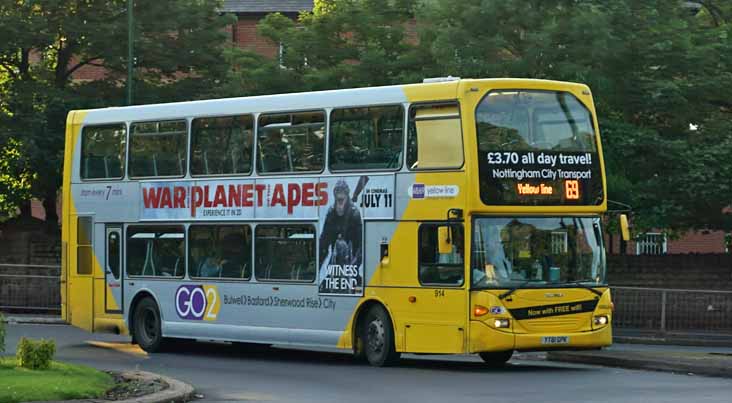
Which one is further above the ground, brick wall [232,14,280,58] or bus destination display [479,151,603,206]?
brick wall [232,14,280,58]

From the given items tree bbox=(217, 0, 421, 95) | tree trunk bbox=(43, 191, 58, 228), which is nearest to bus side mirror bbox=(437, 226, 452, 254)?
tree bbox=(217, 0, 421, 95)

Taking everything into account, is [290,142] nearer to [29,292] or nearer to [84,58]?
[29,292]

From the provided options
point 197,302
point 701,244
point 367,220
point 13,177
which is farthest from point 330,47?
point 701,244

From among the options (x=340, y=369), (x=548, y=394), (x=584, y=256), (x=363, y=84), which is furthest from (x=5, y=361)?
(x=363, y=84)

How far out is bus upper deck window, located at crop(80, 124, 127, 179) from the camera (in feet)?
86.8

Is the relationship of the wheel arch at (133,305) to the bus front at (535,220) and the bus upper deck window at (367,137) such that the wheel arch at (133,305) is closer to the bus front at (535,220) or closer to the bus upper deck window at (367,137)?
the bus upper deck window at (367,137)

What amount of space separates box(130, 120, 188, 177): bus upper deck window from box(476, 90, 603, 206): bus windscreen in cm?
641

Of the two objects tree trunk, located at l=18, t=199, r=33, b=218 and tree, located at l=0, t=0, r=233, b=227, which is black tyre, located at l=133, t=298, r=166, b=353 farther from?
tree trunk, located at l=18, t=199, r=33, b=218

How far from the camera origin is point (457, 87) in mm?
20672

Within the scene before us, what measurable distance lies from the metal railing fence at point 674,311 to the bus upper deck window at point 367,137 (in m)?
10.9

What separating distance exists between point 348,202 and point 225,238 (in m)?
3.00

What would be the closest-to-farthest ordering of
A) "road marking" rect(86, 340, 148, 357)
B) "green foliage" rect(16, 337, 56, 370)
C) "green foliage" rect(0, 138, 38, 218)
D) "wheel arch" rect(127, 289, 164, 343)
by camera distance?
"green foliage" rect(16, 337, 56, 370), "road marking" rect(86, 340, 148, 357), "wheel arch" rect(127, 289, 164, 343), "green foliage" rect(0, 138, 38, 218)

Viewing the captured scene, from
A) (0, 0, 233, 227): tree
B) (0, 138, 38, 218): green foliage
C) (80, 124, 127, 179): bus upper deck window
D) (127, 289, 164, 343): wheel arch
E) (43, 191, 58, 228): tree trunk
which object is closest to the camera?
(127, 289, 164, 343): wheel arch

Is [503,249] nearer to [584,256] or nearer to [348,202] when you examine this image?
[584,256]
